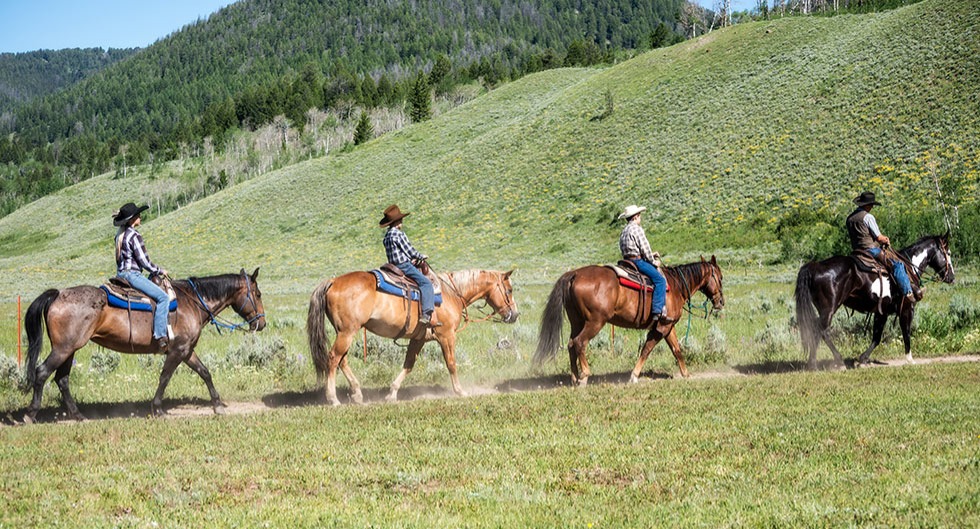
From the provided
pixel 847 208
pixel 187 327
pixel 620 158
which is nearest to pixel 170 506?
pixel 187 327

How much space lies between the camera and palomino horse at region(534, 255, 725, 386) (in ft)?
41.3

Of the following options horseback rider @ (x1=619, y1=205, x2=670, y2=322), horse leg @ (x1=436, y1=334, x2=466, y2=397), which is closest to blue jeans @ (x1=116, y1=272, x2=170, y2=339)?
horse leg @ (x1=436, y1=334, x2=466, y2=397)

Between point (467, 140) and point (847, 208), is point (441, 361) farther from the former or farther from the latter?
point (467, 140)

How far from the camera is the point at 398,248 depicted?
1221 cm

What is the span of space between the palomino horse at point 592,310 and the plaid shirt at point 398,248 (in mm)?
2451

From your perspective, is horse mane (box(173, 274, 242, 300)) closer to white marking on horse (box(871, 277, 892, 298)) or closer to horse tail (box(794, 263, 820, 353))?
horse tail (box(794, 263, 820, 353))

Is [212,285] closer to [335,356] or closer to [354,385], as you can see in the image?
[335,356]

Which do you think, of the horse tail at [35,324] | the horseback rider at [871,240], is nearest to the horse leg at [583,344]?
the horseback rider at [871,240]

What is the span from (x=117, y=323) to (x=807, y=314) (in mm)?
11138

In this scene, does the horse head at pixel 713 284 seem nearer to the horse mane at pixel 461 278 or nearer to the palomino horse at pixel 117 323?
the horse mane at pixel 461 278

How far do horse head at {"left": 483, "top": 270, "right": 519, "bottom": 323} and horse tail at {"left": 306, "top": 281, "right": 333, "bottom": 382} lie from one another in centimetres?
284

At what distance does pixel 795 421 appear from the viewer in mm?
8891

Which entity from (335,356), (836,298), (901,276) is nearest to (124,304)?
(335,356)

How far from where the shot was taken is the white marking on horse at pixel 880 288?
13.8 meters
